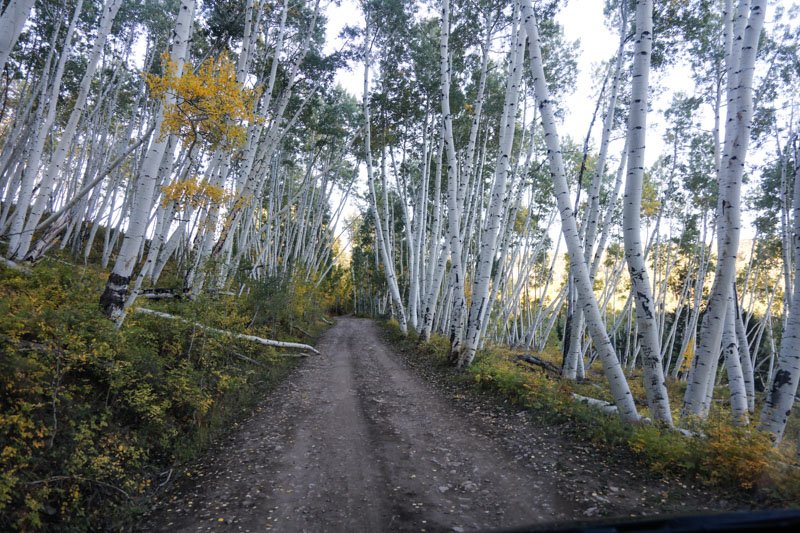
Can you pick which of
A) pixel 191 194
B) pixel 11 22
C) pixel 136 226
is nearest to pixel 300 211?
pixel 191 194

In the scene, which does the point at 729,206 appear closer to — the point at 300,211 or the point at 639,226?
the point at 639,226

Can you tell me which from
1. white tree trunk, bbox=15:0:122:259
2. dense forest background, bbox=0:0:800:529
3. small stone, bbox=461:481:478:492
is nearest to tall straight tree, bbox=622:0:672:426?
dense forest background, bbox=0:0:800:529

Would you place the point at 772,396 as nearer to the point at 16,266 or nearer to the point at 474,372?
the point at 474,372

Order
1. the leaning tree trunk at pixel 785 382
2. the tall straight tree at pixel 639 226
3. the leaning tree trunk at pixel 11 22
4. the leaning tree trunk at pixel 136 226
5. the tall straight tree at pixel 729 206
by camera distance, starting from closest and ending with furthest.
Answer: the leaning tree trunk at pixel 11 22 < the leaning tree trunk at pixel 785 382 < the tall straight tree at pixel 729 206 < the tall straight tree at pixel 639 226 < the leaning tree trunk at pixel 136 226

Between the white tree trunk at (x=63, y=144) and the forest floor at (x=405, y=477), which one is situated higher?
the white tree trunk at (x=63, y=144)

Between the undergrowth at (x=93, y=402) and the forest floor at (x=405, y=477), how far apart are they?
0.46 m

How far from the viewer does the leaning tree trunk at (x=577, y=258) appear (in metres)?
5.51

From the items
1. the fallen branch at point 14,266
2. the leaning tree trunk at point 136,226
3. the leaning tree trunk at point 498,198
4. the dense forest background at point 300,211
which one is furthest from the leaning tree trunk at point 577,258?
the fallen branch at point 14,266

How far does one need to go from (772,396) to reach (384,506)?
5352 mm

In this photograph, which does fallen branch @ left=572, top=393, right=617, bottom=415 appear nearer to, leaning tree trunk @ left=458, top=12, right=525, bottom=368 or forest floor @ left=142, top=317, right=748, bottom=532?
forest floor @ left=142, top=317, right=748, bottom=532

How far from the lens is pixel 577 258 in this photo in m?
5.75

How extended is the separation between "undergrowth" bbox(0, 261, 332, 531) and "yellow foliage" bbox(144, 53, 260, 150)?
3149mm

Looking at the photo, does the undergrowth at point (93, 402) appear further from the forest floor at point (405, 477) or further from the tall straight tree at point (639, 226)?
the tall straight tree at point (639, 226)

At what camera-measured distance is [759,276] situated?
20.5m
